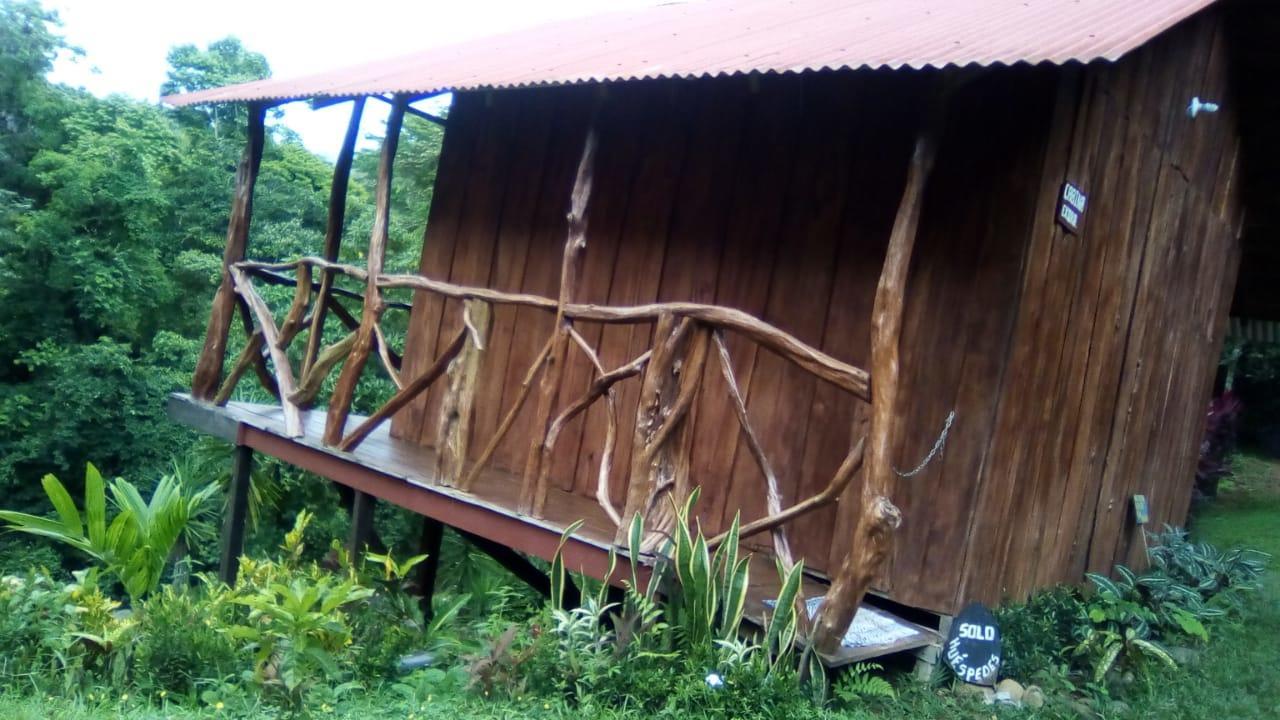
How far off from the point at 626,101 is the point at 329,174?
1602 centimetres

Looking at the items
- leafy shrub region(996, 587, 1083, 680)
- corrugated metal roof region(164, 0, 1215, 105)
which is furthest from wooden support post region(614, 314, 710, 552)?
leafy shrub region(996, 587, 1083, 680)

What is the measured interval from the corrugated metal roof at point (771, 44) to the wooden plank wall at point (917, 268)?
0.87 ft

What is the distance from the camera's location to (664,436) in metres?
4.68

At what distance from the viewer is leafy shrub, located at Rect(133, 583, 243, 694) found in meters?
4.45

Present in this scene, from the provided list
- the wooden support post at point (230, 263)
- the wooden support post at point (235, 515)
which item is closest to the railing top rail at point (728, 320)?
the wooden support post at point (230, 263)

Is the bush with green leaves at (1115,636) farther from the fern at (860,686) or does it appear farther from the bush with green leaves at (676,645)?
the bush with green leaves at (676,645)

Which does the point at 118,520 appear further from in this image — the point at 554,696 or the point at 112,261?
the point at 112,261

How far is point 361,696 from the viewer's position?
429 cm

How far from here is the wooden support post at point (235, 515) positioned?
764cm

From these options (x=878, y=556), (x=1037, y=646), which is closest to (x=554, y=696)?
(x=878, y=556)

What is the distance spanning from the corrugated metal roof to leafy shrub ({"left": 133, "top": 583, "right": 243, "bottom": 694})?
2.93 meters

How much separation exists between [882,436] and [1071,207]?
1742 mm

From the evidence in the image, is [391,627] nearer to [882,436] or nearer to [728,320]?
[728,320]

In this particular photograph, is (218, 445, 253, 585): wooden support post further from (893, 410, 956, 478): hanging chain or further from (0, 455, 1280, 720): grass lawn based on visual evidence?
(893, 410, 956, 478): hanging chain
